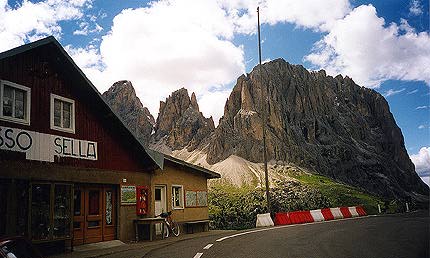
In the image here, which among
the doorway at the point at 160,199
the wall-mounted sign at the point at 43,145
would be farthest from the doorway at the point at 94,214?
the doorway at the point at 160,199

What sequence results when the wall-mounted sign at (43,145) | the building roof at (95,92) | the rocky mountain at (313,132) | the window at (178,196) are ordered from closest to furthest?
the wall-mounted sign at (43,145)
the building roof at (95,92)
the window at (178,196)
the rocky mountain at (313,132)

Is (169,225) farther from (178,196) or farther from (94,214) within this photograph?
(94,214)

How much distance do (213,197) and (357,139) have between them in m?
105

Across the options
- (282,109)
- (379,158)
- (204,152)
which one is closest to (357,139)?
(379,158)

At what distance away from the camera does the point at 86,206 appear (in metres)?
16.4

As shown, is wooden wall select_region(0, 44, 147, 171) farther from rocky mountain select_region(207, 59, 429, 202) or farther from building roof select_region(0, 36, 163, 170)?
rocky mountain select_region(207, 59, 429, 202)

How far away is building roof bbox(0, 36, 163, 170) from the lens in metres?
14.1

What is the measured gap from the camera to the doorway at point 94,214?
15930 millimetres

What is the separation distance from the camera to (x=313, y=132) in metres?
152

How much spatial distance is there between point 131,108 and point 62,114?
17040cm

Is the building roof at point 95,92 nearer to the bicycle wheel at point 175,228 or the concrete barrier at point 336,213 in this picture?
the bicycle wheel at point 175,228

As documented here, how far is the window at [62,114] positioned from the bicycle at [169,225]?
6.50 meters

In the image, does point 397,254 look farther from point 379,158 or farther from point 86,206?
point 379,158

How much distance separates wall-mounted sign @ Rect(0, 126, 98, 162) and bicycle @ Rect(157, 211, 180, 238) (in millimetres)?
4978
